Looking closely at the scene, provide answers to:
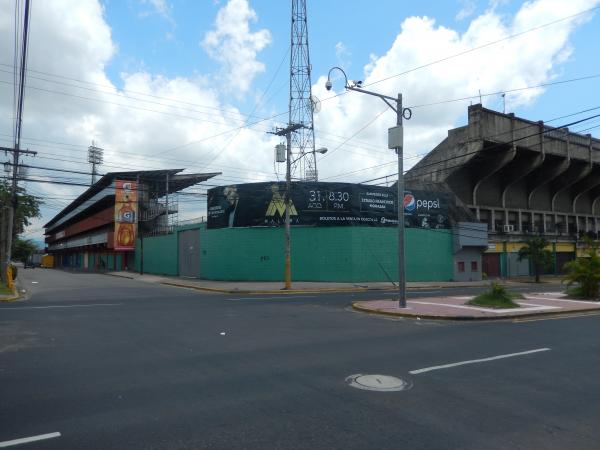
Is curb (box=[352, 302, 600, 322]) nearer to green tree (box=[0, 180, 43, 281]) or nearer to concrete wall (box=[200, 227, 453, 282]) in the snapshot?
concrete wall (box=[200, 227, 453, 282])

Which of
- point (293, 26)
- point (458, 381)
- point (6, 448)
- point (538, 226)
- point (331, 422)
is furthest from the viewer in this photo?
point (538, 226)

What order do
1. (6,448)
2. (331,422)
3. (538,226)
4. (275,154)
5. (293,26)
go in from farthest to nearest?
(538,226)
(293,26)
(275,154)
(331,422)
(6,448)

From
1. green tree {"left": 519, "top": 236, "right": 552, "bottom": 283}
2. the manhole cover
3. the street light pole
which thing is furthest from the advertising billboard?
the manhole cover

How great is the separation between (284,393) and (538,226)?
5043cm

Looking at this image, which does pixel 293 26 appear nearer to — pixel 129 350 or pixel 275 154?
pixel 275 154

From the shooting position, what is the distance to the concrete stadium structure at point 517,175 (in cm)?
4191

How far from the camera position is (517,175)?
152ft

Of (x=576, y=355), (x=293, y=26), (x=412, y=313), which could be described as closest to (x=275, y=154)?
(x=412, y=313)

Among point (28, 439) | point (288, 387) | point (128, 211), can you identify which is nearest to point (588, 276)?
point (288, 387)

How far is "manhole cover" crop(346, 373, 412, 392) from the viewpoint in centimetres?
653

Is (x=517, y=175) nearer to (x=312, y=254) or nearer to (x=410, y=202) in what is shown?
(x=410, y=202)

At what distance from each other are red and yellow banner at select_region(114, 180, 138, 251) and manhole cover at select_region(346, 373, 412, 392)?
158 feet

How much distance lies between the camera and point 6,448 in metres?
4.36

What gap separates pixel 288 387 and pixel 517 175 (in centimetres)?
4565
